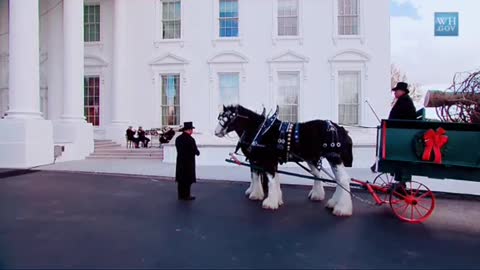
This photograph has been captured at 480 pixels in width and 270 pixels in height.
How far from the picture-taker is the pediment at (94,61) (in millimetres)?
19938

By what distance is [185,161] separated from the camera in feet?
26.9

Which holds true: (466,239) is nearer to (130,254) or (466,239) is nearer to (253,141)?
(253,141)

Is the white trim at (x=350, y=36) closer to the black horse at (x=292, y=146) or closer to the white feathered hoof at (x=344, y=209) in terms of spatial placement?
the black horse at (x=292, y=146)

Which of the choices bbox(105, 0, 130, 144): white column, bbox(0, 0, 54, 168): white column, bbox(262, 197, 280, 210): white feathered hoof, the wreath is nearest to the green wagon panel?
the wreath

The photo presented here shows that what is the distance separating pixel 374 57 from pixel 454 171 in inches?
574

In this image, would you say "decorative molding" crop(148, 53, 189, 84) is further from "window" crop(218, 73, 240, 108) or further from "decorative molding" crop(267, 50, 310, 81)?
"decorative molding" crop(267, 50, 310, 81)

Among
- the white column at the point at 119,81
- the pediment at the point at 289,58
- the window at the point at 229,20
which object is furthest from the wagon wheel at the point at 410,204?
the white column at the point at 119,81

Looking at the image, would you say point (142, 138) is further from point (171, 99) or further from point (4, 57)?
point (4, 57)

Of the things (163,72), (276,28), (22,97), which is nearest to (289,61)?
(276,28)

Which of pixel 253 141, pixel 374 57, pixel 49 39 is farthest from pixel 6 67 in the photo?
pixel 374 57

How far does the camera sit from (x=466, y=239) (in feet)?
18.3

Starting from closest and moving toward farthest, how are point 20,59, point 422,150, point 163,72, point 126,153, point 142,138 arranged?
point 422,150
point 20,59
point 126,153
point 142,138
point 163,72

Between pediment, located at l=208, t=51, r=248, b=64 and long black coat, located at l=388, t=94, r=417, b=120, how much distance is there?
13422 mm

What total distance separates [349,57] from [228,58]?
6.35 metres
